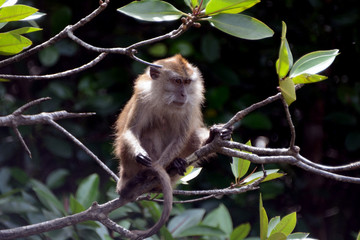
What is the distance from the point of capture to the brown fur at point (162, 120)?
4.29m

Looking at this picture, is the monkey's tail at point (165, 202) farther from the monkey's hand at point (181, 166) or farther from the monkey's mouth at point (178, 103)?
the monkey's mouth at point (178, 103)

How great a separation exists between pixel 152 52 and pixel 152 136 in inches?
72.7

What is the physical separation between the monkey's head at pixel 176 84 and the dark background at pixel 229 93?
113cm

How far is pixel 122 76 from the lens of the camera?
20.1ft

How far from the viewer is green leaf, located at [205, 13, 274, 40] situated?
2.99m

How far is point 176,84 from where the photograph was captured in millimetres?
4758

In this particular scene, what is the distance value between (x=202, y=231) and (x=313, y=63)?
91.6 inches

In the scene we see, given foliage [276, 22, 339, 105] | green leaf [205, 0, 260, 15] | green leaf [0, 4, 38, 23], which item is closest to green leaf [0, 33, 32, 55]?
green leaf [0, 4, 38, 23]

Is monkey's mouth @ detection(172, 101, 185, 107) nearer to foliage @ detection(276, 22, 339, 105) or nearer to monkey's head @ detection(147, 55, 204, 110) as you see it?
monkey's head @ detection(147, 55, 204, 110)

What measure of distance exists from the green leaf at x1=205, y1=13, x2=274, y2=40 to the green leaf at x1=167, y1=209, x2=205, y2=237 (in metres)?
2.49

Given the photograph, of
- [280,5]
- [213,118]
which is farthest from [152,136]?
[280,5]

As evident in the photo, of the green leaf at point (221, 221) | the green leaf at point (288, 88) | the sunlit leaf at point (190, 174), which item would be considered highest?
the green leaf at point (288, 88)

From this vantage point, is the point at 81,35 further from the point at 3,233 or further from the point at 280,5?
the point at 3,233

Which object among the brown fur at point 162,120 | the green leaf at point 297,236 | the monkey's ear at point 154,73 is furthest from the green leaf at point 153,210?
the green leaf at point 297,236
